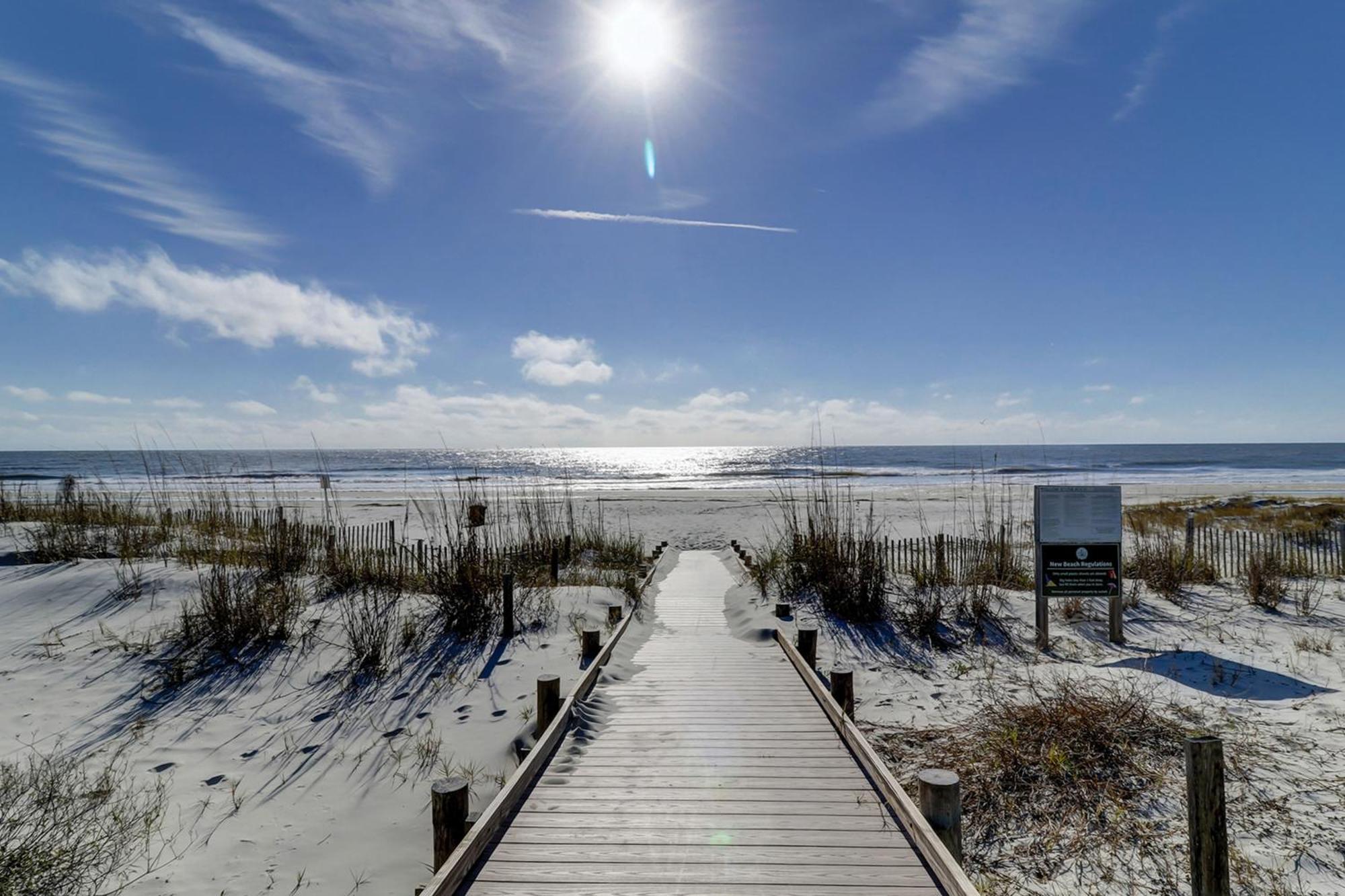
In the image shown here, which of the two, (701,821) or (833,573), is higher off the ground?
(833,573)

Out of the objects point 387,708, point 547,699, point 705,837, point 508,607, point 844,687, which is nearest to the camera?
point 705,837

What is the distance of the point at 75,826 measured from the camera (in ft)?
13.0

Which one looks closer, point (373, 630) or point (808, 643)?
point (808, 643)

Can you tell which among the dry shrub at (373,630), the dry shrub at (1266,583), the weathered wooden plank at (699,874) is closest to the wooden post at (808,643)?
the weathered wooden plank at (699,874)

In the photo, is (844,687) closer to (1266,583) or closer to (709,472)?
(1266,583)

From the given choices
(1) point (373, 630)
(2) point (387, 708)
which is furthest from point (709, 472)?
(2) point (387, 708)

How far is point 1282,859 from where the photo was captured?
131 inches

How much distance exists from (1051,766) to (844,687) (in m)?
1.36

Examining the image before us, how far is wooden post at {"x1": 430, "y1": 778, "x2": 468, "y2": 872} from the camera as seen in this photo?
294 centimetres

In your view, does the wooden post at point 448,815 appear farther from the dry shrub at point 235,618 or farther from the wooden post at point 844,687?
the dry shrub at point 235,618

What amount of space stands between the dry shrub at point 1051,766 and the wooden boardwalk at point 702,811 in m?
0.84

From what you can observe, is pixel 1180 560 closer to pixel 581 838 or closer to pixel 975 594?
pixel 975 594

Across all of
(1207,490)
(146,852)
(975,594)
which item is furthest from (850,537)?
(1207,490)

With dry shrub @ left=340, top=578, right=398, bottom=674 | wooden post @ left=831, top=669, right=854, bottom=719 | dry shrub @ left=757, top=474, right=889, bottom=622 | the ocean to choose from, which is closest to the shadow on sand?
dry shrub @ left=757, top=474, right=889, bottom=622
